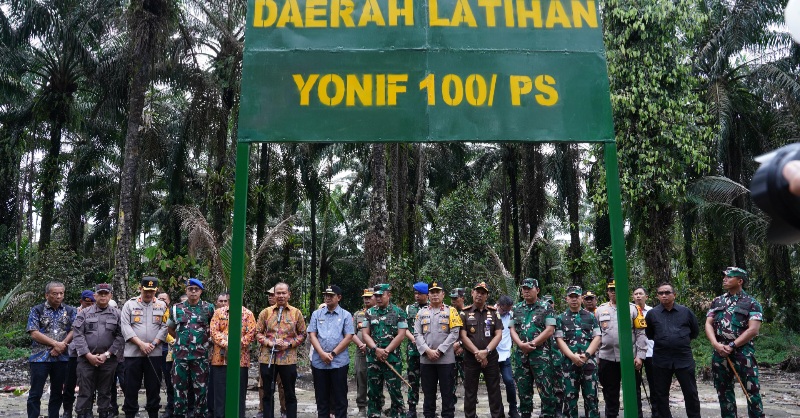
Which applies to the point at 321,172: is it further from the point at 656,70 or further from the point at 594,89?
the point at 594,89

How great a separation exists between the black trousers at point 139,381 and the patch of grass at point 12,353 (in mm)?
10148

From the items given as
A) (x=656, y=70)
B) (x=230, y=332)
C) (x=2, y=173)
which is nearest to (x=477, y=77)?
(x=230, y=332)

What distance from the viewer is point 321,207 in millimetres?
25594

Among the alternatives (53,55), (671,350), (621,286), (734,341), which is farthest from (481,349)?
(53,55)

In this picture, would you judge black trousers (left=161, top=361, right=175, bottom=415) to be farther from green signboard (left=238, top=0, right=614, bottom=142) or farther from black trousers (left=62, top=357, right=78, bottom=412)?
green signboard (left=238, top=0, right=614, bottom=142)

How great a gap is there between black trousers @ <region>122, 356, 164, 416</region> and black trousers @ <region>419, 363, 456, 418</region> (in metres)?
3.46

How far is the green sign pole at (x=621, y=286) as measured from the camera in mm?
5927

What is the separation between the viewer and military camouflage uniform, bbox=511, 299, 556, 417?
8.70 meters

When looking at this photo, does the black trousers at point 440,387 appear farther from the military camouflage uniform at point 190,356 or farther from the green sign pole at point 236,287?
the green sign pole at point 236,287

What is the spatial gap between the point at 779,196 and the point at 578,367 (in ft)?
23.7

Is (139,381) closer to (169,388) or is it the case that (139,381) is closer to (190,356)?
(169,388)

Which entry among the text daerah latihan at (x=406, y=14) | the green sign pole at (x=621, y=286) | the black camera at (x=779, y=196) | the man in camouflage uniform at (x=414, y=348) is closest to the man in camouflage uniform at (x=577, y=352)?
the man in camouflage uniform at (x=414, y=348)

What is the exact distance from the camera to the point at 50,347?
27.8 feet

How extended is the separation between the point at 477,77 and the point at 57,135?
58.8 ft
